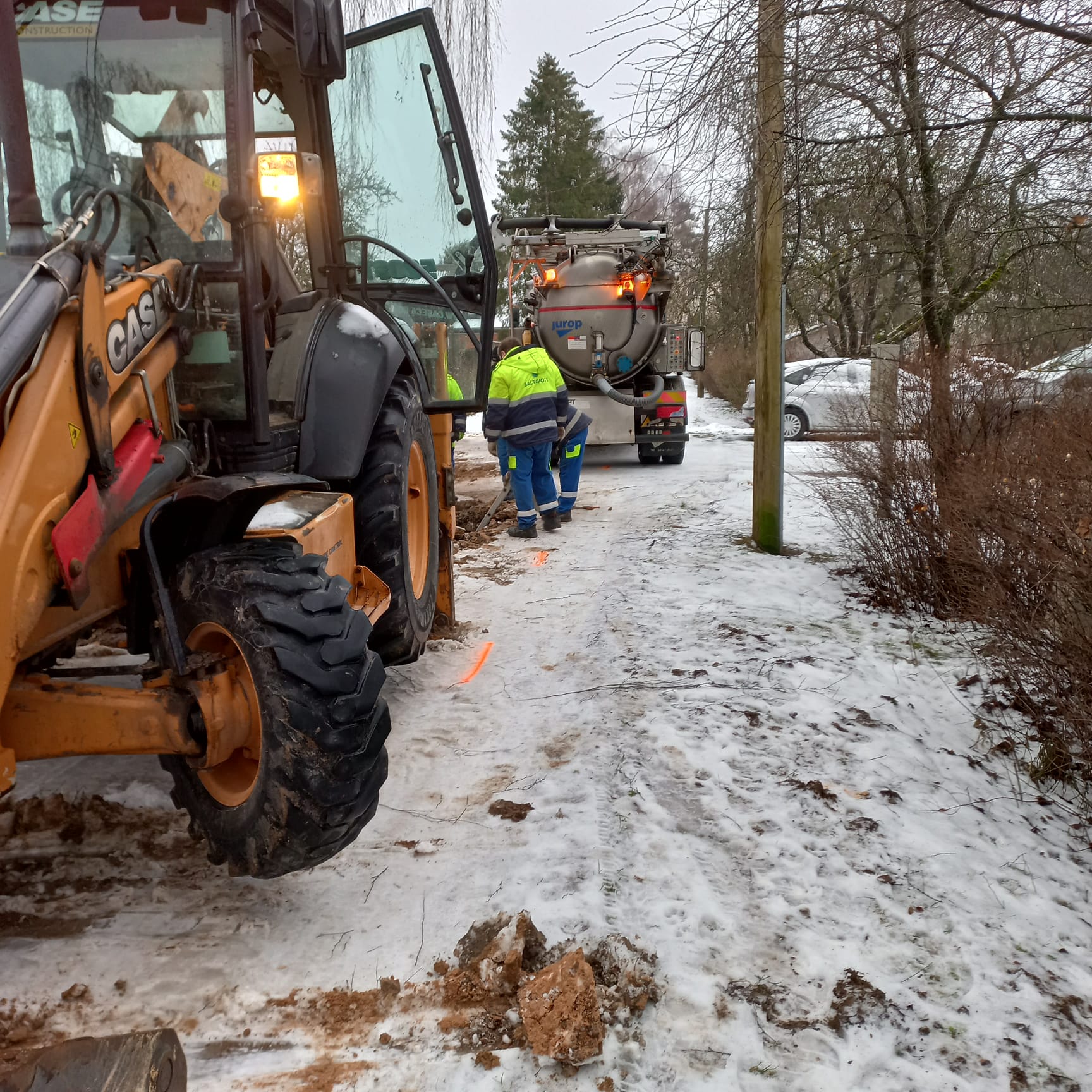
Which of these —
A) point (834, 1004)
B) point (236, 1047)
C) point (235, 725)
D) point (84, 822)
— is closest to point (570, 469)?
point (84, 822)

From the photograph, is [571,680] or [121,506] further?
[571,680]

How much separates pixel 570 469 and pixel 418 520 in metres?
4.45

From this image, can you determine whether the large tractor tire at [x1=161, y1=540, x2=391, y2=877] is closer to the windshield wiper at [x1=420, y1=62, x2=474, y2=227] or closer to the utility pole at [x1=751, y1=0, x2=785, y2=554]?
the windshield wiper at [x1=420, y1=62, x2=474, y2=227]

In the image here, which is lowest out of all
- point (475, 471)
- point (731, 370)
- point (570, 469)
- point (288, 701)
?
point (475, 471)

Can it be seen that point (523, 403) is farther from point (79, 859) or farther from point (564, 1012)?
point (564, 1012)

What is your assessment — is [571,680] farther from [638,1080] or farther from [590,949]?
[638,1080]

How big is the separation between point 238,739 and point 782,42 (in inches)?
143

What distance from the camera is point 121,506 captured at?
2.50m

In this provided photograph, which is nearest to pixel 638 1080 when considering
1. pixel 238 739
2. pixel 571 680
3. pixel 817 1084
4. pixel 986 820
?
pixel 817 1084

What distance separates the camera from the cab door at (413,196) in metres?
4.38

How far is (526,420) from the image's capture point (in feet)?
27.2

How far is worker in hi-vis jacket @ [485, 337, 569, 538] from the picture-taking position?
27.1 ft

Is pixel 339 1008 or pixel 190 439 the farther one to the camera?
pixel 190 439

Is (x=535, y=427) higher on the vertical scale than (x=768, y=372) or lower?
lower
